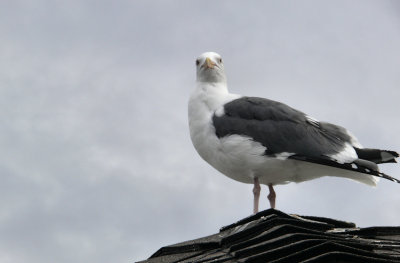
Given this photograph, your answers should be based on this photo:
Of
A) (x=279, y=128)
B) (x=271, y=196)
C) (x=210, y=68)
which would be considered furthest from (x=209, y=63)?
(x=271, y=196)

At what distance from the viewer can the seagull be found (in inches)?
278

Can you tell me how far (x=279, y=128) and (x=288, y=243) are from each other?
3.24 metres

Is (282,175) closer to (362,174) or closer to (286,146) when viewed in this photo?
(286,146)

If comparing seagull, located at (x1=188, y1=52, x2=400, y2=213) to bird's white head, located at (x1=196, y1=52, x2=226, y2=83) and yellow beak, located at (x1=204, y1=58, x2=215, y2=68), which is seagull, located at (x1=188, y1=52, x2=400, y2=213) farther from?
yellow beak, located at (x1=204, y1=58, x2=215, y2=68)

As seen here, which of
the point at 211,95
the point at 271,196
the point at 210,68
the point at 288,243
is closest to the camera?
the point at 288,243

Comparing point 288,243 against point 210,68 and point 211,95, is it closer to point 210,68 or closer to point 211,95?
point 211,95

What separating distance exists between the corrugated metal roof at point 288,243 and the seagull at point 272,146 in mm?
1582

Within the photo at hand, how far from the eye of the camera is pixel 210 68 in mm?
8430

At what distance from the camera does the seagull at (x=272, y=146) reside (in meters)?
7.05

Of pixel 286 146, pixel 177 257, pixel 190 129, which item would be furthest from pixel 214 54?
pixel 177 257

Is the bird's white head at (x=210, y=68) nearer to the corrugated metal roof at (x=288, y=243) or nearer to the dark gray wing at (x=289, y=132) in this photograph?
the dark gray wing at (x=289, y=132)

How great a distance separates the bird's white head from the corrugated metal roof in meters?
3.16

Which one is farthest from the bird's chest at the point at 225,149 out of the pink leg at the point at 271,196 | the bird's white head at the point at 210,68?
the bird's white head at the point at 210,68

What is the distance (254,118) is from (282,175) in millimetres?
708
